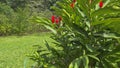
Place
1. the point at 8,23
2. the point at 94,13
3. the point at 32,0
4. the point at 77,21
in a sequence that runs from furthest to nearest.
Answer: the point at 32,0 → the point at 8,23 → the point at 77,21 → the point at 94,13

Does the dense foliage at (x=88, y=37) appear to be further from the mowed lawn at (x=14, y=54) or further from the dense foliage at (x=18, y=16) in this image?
the dense foliage at (x=18, y=16)

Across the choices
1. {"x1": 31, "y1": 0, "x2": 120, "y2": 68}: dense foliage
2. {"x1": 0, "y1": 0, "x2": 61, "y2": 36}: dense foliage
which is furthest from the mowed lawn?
{"x1": 31, "y1": 0, "x2": 120, "y2": 68}: dense foliage

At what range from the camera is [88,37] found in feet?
10.7

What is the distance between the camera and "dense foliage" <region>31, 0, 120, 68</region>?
314 centimetres

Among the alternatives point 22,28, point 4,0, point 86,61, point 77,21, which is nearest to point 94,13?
point 77,21

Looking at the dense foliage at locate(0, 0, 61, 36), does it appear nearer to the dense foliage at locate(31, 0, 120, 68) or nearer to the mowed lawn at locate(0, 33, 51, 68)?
the mowed lawn at locate(0, 33, 51, 68)

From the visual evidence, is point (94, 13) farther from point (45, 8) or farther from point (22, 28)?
point (45, 8)

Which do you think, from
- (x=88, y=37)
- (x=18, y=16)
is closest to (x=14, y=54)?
(x=18, y=16)

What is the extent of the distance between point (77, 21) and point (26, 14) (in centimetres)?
1288

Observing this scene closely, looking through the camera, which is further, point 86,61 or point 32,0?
point 32,0

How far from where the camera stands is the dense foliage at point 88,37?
314 cm

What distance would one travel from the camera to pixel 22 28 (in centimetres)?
1559

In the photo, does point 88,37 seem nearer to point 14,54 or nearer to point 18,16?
point 14,54

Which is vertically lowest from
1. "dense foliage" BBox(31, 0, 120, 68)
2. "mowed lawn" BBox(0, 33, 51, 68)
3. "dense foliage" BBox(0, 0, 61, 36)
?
"dense foliage" BBox(0, 0, 61, 36)
